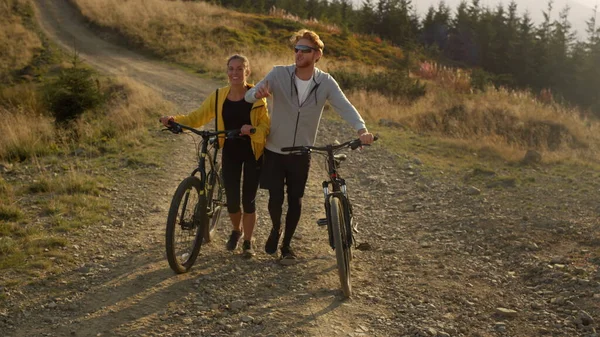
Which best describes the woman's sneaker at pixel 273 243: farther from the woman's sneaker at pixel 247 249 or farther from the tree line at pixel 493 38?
the tree line at pixel 493 38

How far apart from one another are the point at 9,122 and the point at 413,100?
406 inches

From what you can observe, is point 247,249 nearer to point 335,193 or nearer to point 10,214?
point 335,193

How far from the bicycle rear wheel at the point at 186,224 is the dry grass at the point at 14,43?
19.6 metres

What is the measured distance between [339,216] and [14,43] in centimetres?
2444

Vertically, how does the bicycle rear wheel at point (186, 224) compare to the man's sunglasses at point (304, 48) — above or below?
below

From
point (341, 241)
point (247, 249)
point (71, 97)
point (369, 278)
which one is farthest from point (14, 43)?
point (341, 241)

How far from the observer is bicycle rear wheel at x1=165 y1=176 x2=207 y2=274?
456 centimetres

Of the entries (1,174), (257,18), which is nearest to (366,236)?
(1,174)

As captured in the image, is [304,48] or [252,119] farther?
[252,119]

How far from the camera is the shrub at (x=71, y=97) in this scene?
1207 centimetres

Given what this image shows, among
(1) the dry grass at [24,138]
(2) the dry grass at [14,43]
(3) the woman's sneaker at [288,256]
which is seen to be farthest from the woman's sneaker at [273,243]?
(2) the dry grass at [14,43]

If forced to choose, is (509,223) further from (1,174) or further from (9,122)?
(9,122)

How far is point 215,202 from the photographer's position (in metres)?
5.43

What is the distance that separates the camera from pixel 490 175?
8.77 metres
